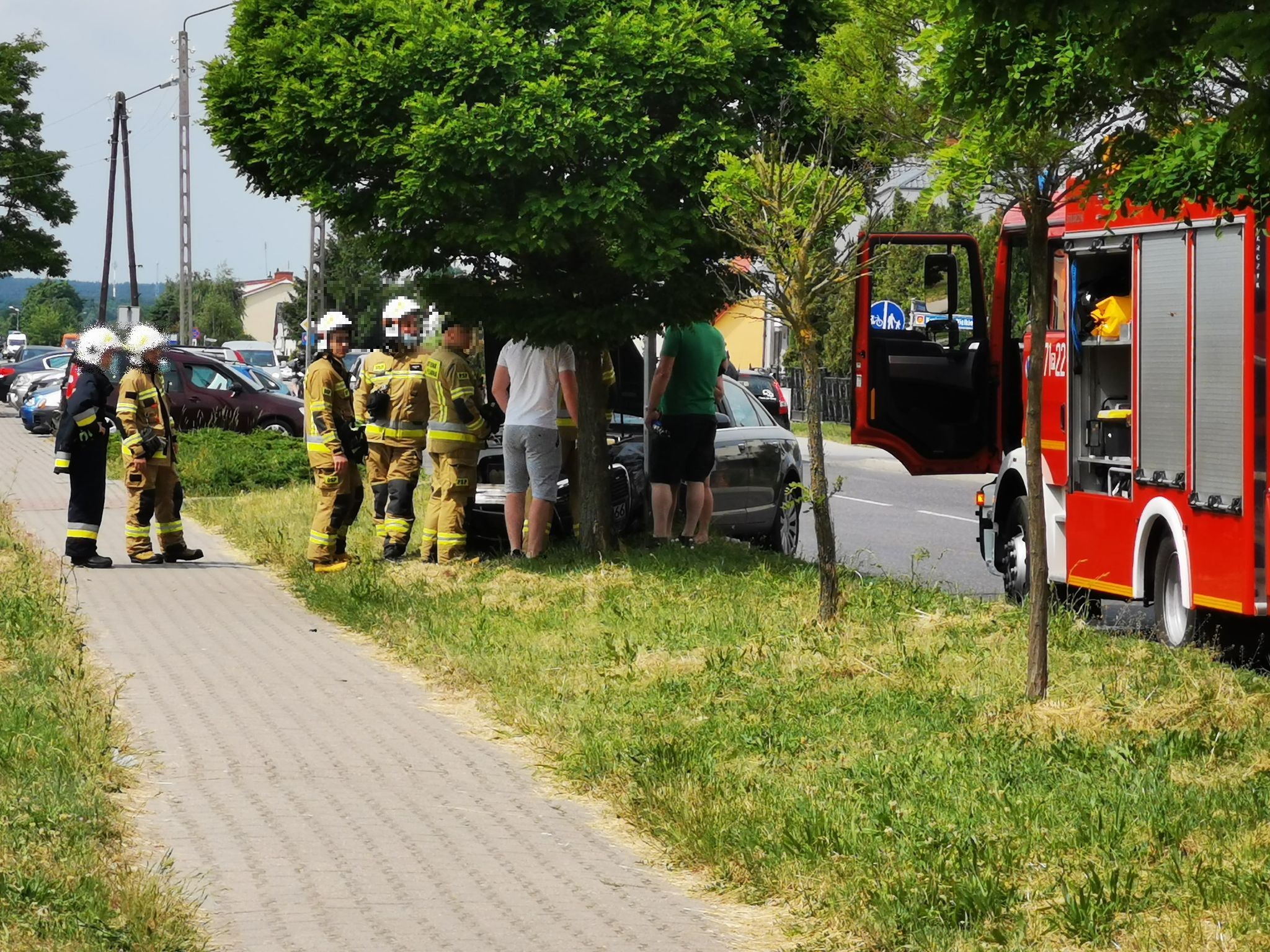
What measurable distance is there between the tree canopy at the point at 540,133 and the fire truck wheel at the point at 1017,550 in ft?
8.25

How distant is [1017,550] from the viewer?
40.8 feet

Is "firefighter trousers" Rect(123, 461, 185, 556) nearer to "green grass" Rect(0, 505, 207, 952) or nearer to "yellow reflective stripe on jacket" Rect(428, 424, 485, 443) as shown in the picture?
"yellow reflective stripe on jacket" Rect(428, 424, 485, 443)

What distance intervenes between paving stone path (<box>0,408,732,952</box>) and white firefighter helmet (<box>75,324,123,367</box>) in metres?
3.95

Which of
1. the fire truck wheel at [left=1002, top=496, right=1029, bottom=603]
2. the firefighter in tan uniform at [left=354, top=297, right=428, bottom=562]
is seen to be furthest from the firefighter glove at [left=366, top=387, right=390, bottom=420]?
the fire truck wheel at [left=1002, top=496, right=1029, bottom=603]

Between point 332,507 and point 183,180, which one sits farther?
point 183,180

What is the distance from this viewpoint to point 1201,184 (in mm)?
6941

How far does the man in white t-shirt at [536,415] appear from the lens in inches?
483

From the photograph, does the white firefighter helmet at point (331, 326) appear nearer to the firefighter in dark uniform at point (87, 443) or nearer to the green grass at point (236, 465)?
the firefighter in dark uniform at point (87, 443)

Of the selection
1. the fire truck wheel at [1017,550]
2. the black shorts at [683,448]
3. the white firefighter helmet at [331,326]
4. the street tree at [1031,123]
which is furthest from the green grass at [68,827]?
the fire truck wheel at [1017,550]

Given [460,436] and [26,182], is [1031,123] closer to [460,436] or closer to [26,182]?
[460,436]

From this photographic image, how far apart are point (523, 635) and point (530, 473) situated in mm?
2681

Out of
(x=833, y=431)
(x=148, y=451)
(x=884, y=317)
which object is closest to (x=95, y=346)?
(x=148, y=451)

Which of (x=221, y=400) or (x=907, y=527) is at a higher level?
(x=221, y=400)

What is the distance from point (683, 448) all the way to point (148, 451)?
411cm
